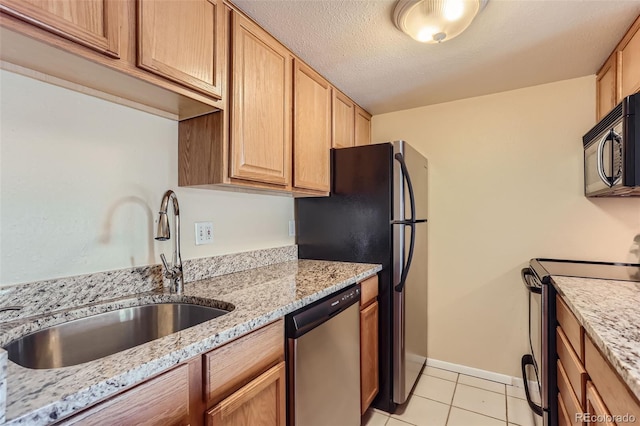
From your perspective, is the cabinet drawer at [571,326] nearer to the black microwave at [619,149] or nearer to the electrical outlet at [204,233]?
the black microwave at [619,149]

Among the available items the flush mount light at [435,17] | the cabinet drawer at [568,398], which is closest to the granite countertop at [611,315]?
the cabinet drawer at [568,398]

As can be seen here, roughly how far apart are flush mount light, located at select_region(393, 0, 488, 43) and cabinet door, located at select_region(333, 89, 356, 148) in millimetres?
792

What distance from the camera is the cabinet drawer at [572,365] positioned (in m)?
1.10

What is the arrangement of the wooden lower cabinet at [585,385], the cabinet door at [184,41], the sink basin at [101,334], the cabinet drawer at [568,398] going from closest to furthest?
1. the wooden lower cabinet at [585,385]
2. the sink basin at [101,334]
3. the cabinet door at [184,41]
4. the cabinet drawer at [568,398]

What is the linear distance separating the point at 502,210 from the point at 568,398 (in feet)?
4.23

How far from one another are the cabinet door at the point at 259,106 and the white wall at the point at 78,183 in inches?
13.7

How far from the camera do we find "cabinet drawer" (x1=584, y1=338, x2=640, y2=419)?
74 centimetres

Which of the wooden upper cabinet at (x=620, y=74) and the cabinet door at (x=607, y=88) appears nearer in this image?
the wooden upper cabinet at (x=620, y=74)

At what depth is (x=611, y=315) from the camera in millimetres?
1053

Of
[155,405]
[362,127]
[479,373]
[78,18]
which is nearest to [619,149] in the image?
[362,127]

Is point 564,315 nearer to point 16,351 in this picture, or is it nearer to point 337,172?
point 337,172

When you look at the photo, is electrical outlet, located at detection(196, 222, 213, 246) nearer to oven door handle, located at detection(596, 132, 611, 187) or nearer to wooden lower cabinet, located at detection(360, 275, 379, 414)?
wooden lower cabinet, located at detection(360, 275, 379, 414)

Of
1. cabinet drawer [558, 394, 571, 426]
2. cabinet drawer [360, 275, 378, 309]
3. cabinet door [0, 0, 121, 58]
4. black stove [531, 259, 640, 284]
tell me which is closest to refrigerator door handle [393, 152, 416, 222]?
cabinet drawer [360, 275, 378, 309]

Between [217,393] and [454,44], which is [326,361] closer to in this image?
[217,393]
